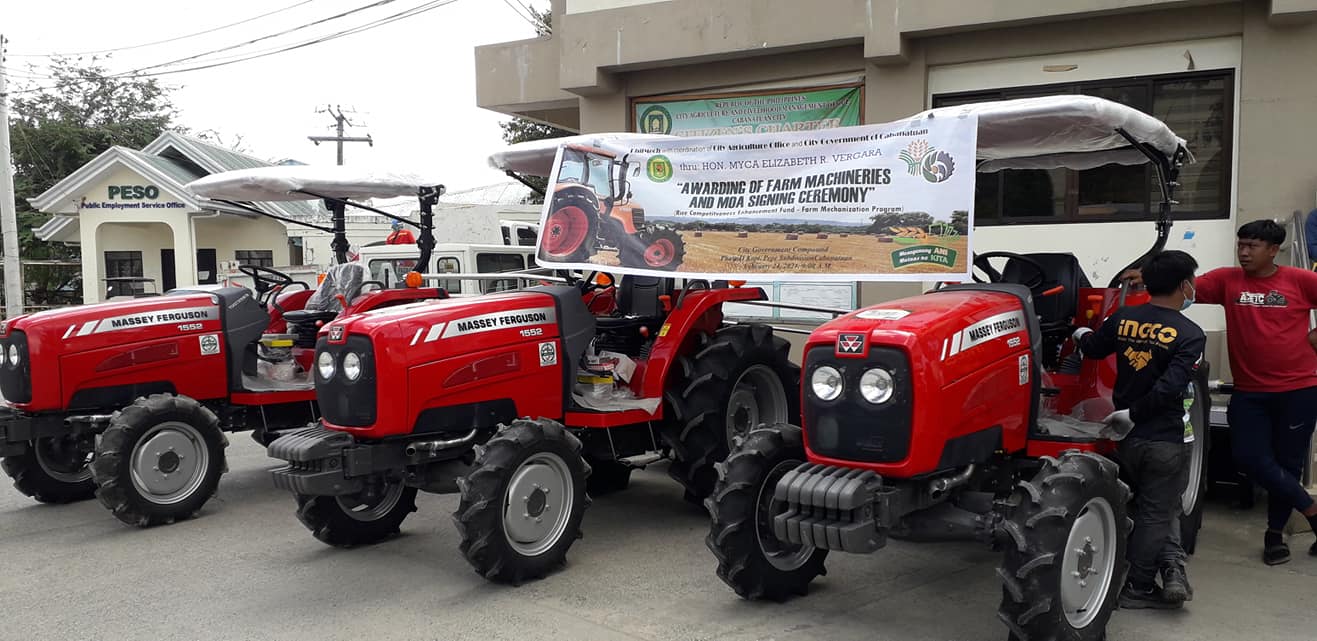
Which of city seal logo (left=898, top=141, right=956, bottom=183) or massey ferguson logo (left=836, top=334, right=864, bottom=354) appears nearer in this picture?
massey ferguson logo (left=836, top=334, right=864, bottom=354)

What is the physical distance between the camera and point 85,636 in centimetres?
487

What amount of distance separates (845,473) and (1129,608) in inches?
68.0

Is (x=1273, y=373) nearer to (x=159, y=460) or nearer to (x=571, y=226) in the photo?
(x=571, y=226)

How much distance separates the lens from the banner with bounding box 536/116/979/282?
471cm

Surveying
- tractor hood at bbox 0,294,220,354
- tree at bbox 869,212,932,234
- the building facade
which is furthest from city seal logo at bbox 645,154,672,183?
the building facade

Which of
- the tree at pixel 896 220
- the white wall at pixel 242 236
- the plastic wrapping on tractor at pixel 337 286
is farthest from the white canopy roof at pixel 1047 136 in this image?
the white wall at pixel 242 236

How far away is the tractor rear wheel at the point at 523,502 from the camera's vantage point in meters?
5.13

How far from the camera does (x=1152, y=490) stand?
4773 mm

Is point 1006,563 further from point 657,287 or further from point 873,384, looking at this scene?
point 657,287

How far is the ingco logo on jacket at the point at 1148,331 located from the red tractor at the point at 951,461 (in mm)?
409

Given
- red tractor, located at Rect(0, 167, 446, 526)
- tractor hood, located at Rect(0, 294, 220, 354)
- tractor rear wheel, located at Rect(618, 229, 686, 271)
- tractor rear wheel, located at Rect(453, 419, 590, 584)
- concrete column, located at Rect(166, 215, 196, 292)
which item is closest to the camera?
tractor rear wheel, located at Rect(453, 419, 590, 584)

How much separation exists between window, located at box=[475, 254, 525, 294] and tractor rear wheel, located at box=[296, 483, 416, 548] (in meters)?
5.46

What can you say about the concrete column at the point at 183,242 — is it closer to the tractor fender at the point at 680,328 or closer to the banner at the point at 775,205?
the tractor fender at the point at 680,328

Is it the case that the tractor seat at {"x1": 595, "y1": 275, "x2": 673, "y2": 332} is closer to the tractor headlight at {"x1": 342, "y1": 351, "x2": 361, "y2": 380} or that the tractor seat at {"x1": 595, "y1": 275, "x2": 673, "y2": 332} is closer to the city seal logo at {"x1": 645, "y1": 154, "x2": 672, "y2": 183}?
the city seal logo at {"x1": 645, "y1": 154, "x2": 672, "y2": 183}
